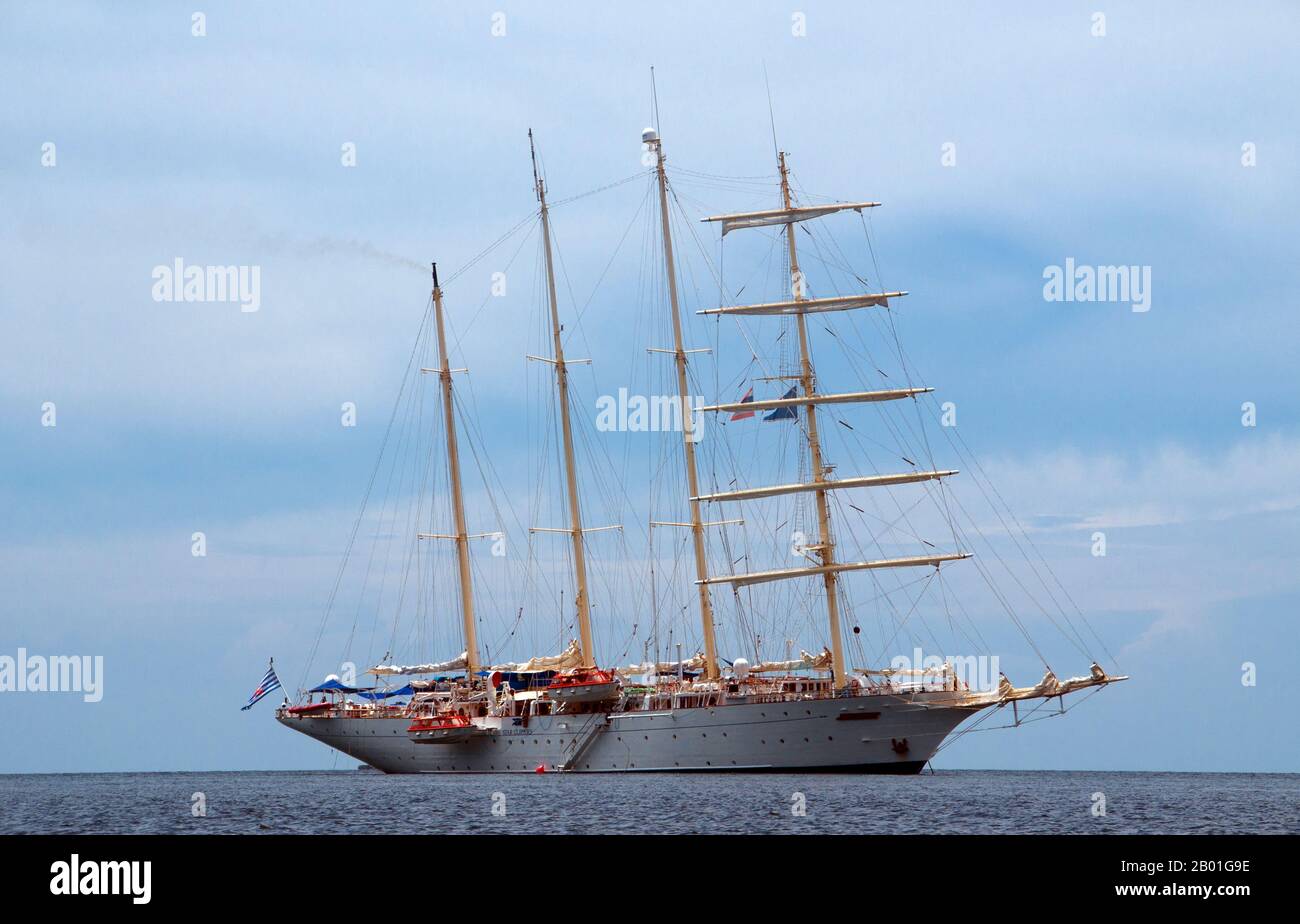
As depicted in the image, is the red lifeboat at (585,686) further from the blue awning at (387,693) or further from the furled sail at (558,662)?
the blue awning at (387,693)

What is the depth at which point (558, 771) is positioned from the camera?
85312 millimetres

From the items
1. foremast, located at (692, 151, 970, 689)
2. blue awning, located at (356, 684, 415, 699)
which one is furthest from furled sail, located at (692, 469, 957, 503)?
blue awning, located at (356, 684, 415, 699)

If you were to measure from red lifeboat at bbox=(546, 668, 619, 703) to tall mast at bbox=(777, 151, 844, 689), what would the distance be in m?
→ 12.0

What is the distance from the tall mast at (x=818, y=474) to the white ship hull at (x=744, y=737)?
3.49 metres

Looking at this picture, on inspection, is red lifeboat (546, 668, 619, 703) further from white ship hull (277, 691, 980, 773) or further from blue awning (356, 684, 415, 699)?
blue awning (356, 684, 415, 699)

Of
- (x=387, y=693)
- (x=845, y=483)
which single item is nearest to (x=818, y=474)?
(x=845, y=483)

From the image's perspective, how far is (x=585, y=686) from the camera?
82500 millimetres

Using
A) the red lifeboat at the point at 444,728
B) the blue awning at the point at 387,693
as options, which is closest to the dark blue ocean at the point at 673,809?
the red lifeboat at the point at 444,728

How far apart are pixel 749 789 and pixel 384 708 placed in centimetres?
3935

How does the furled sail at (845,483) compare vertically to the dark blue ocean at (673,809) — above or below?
above

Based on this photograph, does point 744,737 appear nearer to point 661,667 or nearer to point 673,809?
point 661,667

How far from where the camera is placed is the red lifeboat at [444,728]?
8756 cm
